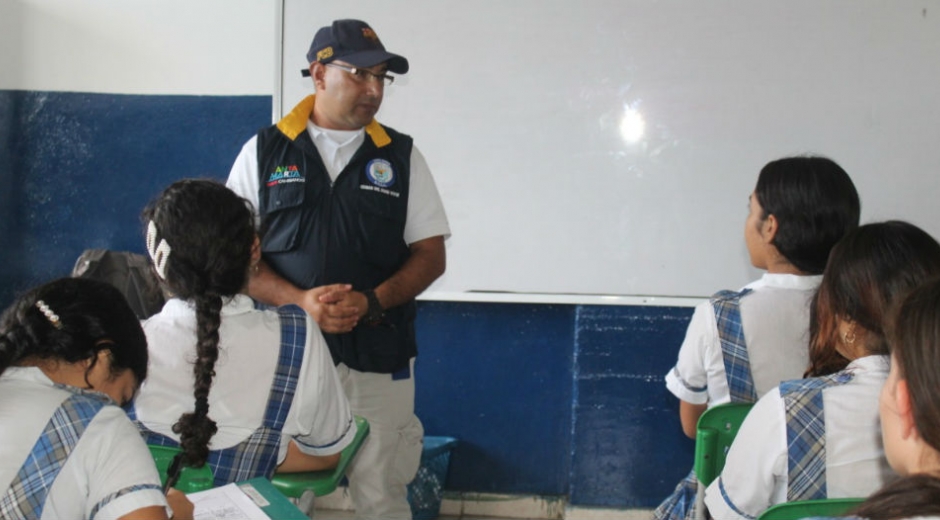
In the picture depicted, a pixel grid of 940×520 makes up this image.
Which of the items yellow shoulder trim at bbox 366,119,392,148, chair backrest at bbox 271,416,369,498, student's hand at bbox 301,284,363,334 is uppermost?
yellow shoulder trim at bbox 366,119,392,148

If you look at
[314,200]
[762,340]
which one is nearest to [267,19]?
[314,200]

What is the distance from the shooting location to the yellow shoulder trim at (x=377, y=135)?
2572 millimetres

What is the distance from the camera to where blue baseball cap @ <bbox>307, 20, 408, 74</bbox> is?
8.19 feet

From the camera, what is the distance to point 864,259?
154 centimetres

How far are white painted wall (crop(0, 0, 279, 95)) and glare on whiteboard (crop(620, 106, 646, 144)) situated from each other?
4.52 ft

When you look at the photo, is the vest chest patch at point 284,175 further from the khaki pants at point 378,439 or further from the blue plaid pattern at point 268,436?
the blue plaid pattern at point 268,436

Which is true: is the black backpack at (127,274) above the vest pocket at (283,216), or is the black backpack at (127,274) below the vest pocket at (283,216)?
below

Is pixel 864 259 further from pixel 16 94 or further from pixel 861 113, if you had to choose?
pixel 16 94

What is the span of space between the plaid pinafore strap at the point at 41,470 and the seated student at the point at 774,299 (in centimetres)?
128

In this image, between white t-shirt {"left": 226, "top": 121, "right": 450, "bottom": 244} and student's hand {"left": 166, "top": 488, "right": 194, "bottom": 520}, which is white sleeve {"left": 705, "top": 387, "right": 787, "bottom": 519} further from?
white t-shirt {"left": 226, "top": 121, "right": 450, "bottom": 244}

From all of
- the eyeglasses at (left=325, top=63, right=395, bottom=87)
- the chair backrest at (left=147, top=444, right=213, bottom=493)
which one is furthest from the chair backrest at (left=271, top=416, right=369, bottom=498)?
the eyeglasses at (left=325, top=63, right=395, bottom=87)

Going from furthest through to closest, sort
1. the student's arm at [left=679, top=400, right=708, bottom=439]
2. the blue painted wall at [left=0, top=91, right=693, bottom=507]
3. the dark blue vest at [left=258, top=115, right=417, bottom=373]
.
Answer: the blue painted wall at [left=0, top=91, right=693, bottom=507]
the dark blue vest at [left=258, top=115, right=417, bottom=373]
the student's arm at [left=679, top=400, right=708, bottom=439]

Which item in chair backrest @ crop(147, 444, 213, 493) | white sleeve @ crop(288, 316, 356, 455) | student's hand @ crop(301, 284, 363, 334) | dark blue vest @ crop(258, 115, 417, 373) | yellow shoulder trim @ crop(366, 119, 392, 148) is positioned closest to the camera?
chair backrest @ crop(147, 444, 213, 493)

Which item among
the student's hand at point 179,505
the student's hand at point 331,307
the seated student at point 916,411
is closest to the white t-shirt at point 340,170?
the student's hand at point 331,307
